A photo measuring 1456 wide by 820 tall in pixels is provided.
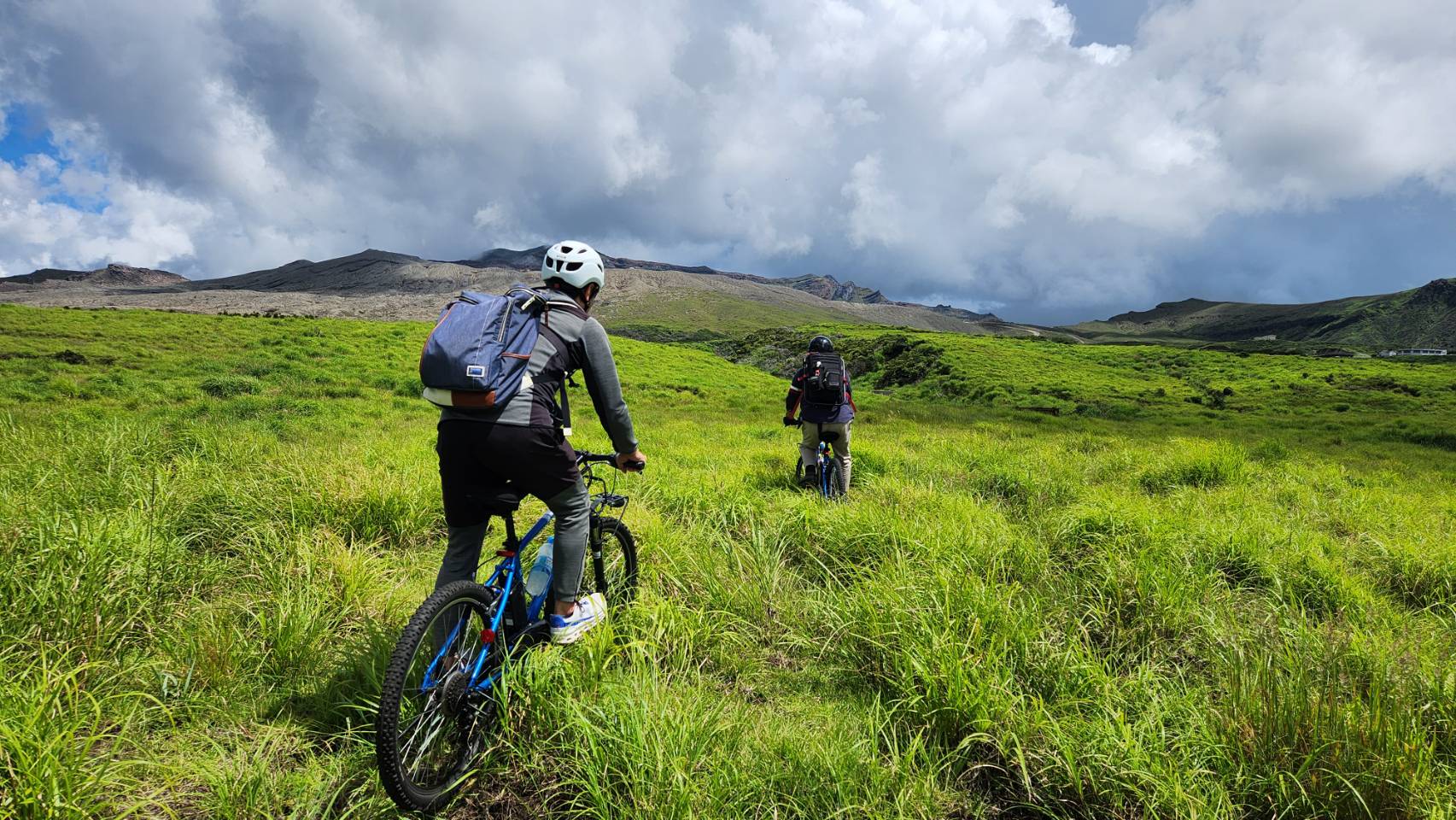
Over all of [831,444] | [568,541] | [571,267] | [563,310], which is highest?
[571,267]

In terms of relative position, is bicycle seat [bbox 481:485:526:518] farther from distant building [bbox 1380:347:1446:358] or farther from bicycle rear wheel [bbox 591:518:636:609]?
distant building [bbox 1380:347:1446:358]

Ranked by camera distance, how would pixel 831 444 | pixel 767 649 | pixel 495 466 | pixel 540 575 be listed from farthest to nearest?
pixel 831 444 → pixel 767 649 → pixel 540 575 → pixel 495 466

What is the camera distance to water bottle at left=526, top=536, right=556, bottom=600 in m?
3.92

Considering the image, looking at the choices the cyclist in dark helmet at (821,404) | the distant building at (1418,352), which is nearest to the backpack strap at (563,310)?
the cyclist in dark helmet at (821,404)

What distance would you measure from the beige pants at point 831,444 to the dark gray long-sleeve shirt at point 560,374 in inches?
210

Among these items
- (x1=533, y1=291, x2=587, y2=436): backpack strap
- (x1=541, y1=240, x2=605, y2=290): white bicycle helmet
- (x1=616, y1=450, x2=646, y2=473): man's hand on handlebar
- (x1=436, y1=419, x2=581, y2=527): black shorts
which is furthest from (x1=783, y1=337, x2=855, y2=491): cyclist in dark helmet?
(x1=436, y1=419, x2=581, y2=527): black shorts

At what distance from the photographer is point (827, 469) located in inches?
352

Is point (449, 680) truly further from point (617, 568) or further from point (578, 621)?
point (617, 568)

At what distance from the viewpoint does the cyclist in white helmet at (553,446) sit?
320 centimetres

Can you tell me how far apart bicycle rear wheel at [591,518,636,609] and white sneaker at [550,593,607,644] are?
0.34 metres

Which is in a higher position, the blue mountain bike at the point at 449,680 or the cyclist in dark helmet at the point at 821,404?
the cyclist in dark helmet at the point at 821,404

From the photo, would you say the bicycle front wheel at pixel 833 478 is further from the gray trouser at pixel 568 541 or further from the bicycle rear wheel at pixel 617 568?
the gray trouser at pixel 568 541

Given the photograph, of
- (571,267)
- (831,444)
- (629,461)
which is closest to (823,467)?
(831,444)

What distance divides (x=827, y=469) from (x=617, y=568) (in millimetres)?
4748
